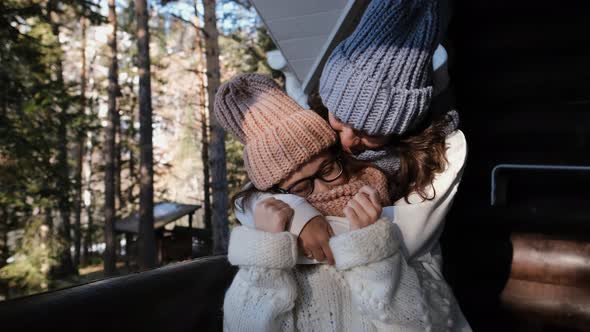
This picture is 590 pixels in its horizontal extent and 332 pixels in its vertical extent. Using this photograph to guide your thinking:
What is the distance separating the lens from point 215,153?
945 cm

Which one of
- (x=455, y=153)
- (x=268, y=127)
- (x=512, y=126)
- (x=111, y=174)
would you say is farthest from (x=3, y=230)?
(x=455, y=153)

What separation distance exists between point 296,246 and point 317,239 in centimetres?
6

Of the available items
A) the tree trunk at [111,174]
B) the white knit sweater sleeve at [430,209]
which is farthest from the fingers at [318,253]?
the tree trunk at [111,174]

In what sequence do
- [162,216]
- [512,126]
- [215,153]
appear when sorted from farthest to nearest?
1. [162,216]
2. [215,153]
3. [512,126]

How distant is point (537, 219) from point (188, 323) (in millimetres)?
1557

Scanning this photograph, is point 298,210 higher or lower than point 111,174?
higher

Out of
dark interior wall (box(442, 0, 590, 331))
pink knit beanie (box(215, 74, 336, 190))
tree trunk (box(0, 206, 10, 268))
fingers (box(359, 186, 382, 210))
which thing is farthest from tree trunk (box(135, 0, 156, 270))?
fingers (box(359, 186, 382, 210))

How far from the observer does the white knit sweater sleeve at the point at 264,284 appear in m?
1.11

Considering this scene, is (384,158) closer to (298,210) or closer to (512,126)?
(298,210)

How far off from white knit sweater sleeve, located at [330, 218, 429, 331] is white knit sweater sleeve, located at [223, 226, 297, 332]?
12 centimetres

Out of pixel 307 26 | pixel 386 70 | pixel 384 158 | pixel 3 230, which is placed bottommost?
pixel 3 230

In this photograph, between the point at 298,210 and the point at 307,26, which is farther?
the point at 307,26

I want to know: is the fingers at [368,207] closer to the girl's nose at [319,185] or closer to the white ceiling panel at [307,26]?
the girl's nose at [319,185]

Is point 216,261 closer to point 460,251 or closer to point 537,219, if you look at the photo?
point 460,251
